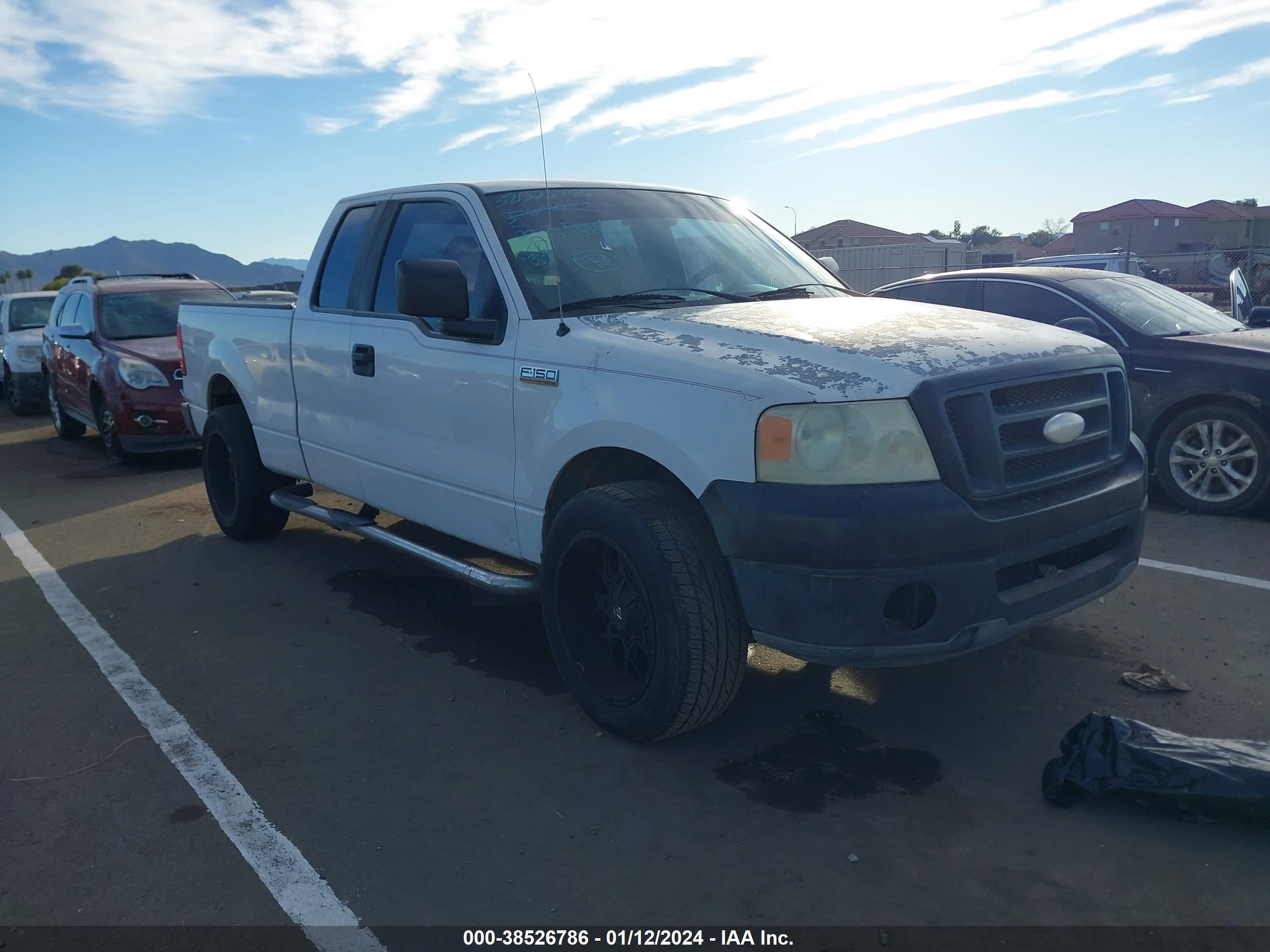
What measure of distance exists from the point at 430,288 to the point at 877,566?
2.00 m

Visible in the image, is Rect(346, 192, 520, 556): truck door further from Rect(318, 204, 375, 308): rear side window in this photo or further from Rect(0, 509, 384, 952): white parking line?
Rect(0, 509, 384, 952): white parking line

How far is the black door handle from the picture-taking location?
4.95m

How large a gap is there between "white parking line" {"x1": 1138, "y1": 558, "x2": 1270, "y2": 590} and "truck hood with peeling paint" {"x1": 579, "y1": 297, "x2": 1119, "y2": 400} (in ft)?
6.80

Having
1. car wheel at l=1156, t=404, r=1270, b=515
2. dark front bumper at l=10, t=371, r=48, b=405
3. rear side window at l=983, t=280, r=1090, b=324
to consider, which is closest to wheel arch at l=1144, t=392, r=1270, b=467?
car wheel at l=1156, t=404, r=1270, b=515

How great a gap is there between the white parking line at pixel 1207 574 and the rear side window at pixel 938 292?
3.03 metres

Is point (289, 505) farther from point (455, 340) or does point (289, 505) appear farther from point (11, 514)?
point (11, 514)

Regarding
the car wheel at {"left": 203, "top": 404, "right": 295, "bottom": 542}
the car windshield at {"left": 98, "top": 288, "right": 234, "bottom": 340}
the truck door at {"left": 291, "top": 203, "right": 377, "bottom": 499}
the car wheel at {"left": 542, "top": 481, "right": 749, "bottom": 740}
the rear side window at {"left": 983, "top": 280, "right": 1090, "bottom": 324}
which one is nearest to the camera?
the car wheel at {"left": 542, "top": 481, "right": 749, "bottom": 740}

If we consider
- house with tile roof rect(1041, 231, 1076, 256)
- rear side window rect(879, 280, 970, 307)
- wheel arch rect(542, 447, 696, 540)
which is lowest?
wheel arch rect(542, 447, 696, 540)

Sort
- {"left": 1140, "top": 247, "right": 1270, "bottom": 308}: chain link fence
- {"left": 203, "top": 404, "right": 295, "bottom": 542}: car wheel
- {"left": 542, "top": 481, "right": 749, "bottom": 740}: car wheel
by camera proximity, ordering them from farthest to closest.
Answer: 1. {"left": 1140, "top": 247, "right": 1270, "bottom": 308}: chain link fence
2. {"left": 203, "top": 404, "right": 295, "bottom": 542}: car wheel
3. {"left": 542, "top": 481, "right": 749, "bottom": 740}: car wheel

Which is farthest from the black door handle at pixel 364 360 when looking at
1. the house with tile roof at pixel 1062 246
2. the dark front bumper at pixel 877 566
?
the house with tile roof at pixel 1062 246

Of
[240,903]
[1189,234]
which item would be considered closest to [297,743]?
[240,903]

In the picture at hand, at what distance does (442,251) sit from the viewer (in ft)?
15.6

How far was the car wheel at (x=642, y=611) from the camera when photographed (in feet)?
11.0

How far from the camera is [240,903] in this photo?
291 cm
